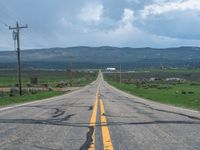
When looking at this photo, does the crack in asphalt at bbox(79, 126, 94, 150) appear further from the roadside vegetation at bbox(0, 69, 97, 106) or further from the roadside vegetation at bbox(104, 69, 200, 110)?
the roadside vegetation at bbox(0, 69, 97, 106)

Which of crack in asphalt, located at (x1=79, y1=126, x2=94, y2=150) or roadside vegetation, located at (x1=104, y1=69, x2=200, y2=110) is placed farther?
roadside vegetation, located at (x1=104, y1=69, x2=200, y2=110)

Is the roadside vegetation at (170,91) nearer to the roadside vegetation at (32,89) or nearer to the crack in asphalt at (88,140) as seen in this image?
the roadside vegetation at (32,89)

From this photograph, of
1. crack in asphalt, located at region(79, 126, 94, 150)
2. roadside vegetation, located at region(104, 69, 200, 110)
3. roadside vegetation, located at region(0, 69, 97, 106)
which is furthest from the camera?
roadside vegetation, located at region(0, 69, 97, 106)

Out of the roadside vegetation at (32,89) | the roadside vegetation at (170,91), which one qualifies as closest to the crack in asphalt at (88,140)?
the roadside vegetation at (170,91)

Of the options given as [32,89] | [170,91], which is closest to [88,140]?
[32,89]

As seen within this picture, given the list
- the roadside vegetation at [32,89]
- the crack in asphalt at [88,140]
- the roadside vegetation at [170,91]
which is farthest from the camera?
the roadside vegetation at [32,89]

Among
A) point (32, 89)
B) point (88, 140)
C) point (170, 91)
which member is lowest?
point (170, 91)

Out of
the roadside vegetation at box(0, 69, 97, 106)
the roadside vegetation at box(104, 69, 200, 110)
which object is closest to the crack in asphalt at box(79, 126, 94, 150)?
the roadside vegetation at box(104, 69, 200, 110)

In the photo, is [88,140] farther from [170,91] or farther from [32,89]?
[170,91]

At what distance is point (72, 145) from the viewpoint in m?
7.73

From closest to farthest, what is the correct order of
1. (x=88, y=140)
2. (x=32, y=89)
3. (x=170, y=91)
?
(x=88, y=140) → (x=32, y=89) → (x=170, y=91)

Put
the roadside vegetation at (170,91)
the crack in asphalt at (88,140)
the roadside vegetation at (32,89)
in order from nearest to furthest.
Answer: the crack in asphalt at (88,140), the roadside vegetation at (170,91), the roadside vegetation at (32,89)

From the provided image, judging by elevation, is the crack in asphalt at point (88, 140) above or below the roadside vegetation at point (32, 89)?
above

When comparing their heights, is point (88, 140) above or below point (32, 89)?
above
